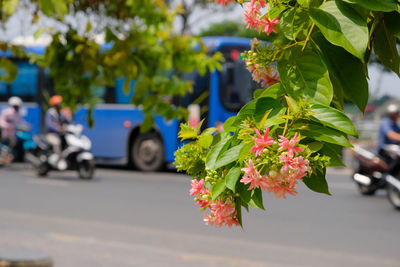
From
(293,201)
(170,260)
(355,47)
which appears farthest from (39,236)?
(355,47)

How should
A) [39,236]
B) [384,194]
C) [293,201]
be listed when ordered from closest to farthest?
[39,236] < [293,201] < [384,194]

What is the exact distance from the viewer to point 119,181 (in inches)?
551

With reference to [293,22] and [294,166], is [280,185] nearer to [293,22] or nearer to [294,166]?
[294,166]

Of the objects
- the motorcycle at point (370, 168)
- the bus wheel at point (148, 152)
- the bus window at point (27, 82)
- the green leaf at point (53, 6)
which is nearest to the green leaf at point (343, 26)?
the green leaf at point (53, 6)

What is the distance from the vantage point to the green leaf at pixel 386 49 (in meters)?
1.00

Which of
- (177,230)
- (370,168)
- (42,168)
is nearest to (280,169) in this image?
(177,230)

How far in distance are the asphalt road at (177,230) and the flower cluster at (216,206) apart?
15.4 feet

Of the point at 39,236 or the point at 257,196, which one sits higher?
the point at 257,196

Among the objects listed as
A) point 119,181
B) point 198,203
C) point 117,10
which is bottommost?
point 119,181

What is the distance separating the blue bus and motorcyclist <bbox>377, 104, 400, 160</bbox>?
4.13 meters

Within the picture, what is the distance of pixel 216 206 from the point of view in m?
0.96

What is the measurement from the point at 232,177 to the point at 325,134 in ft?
0.45

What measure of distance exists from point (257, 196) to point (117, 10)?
8.95 feet

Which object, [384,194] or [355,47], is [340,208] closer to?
[384,194]
